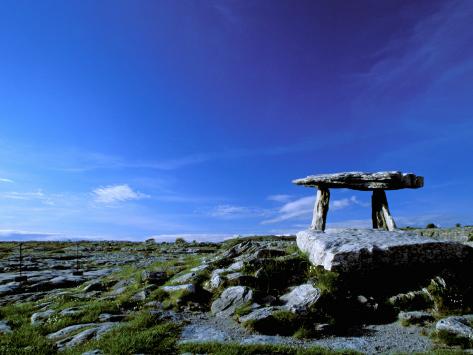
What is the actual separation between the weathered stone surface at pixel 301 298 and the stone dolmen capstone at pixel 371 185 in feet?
40.3

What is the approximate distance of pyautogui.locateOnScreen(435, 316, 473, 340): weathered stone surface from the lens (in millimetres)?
10688

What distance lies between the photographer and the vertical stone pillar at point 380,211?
25.7m

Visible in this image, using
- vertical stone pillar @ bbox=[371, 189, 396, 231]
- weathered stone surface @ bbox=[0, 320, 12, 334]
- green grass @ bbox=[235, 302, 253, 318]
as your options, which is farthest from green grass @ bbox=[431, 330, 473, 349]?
vertical stone pillar @ bbox=[371, 189, 396, 231]

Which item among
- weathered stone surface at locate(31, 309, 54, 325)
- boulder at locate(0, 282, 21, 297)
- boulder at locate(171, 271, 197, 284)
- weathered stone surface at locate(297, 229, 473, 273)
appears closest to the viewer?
weathered stone surface at locate(31, 309, 54, 325)

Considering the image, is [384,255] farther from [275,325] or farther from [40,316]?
[40,316]

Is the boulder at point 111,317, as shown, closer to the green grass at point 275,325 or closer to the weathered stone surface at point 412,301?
the green grass at point 275,325

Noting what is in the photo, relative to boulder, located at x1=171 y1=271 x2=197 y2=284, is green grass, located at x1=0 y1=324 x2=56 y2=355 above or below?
below

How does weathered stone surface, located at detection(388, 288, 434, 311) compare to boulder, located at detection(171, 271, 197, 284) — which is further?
boulder, located at detection(171, 271, 197, 284)

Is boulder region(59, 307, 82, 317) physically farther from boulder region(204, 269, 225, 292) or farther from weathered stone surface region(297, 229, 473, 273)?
weathered stone surface region(297, 229, 473, 273)

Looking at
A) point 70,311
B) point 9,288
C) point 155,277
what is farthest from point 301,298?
point 9,288

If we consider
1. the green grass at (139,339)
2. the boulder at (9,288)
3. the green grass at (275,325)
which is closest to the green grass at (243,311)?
the green grass at (275,325)

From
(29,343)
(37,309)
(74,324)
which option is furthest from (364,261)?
(37,309)

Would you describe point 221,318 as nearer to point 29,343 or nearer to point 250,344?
point 250,344

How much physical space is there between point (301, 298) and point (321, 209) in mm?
13792
